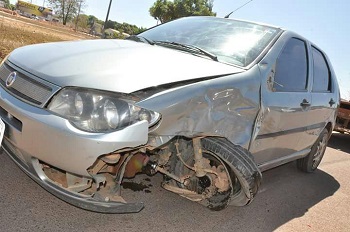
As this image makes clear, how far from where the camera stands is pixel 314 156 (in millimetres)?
5242

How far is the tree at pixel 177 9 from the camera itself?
48.6 metres

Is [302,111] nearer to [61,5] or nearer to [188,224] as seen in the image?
[188,224]

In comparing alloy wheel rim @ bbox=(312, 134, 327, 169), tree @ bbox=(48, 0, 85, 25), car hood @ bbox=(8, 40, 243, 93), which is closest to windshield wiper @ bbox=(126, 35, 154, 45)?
car hood @ bbox=(8, 40, 243, 93)

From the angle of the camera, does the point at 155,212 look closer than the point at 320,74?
Yes

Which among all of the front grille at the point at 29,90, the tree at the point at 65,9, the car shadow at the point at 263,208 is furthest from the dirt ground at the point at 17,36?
the tree at the point at 65,9

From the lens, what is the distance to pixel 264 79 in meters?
3.06

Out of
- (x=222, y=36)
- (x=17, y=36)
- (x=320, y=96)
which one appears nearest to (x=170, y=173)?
(x=222, y=36)

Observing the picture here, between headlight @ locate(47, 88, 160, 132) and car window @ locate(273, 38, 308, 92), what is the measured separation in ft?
5.10

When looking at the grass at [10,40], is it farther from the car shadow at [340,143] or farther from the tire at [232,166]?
the car shadow at [340,143]

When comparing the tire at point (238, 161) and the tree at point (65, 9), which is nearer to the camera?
the tire at point (238, 161)

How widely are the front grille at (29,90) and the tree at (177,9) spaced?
47.5 meters

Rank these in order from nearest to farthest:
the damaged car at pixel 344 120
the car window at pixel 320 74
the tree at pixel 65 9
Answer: the car window at pixel 320 74 → the damaged car at pixel 344 120 → the tree at pixel 65 9

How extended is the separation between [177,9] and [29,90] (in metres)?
48.6

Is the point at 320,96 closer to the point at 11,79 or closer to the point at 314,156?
the point at 314,156
